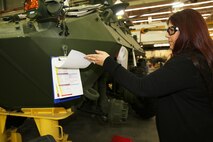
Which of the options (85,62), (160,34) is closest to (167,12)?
(160,34)

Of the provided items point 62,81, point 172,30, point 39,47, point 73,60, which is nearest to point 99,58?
point 73,60

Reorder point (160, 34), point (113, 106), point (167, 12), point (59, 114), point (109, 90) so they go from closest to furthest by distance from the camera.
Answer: point (59, 114) → point (113, 106) → point (109, 90) → point (160, 34) → point (167, 12)

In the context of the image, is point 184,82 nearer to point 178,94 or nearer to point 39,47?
point 178,94

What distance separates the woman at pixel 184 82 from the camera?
4.57 feet

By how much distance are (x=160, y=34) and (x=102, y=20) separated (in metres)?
4.45

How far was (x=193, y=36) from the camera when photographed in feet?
4.86

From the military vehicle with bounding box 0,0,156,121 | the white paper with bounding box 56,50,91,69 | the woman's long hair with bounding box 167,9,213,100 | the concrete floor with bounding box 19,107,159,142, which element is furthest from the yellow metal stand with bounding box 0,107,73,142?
the concrete floor with bounding box 19,107,159,142

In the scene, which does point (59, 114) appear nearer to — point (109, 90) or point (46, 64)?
point (46, 64)

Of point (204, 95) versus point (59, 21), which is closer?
point (204, 95)

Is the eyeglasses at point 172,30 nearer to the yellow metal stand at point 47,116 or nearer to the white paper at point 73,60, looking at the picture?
the white paper at point 73,60

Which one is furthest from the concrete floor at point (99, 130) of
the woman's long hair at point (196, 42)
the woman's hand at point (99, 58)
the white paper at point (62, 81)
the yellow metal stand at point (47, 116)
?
the woman's long hair at point (196, 42)

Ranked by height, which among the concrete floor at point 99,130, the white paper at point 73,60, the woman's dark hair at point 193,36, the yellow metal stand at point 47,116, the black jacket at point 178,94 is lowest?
the concrete floor at point 99,130

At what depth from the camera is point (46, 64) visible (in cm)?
165

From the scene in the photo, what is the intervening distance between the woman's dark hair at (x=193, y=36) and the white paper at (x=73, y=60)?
659mm
